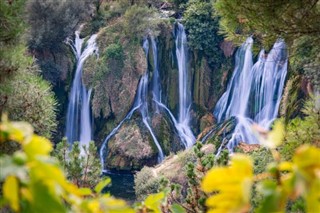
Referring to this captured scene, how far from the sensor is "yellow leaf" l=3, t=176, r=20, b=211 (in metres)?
0.44

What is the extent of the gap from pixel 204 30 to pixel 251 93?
2767mm

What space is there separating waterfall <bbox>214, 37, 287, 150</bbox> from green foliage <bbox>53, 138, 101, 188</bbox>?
7954 mm

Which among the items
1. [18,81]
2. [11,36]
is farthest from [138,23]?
[11,36]

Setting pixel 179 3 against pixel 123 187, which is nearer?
pixel 123 187

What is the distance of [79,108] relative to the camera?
14867 mm

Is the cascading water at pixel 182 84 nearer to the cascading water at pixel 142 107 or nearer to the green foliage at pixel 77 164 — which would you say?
the cascading water at pixel 142 107

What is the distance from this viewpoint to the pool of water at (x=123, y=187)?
11312mm

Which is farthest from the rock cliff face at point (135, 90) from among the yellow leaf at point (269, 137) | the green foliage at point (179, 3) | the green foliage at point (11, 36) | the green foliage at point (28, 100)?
the yellow leaf at point (269, 137)

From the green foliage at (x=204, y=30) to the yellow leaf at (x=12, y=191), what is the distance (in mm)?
14512

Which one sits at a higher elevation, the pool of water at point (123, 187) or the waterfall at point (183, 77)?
the waterfall at point (183, 77)

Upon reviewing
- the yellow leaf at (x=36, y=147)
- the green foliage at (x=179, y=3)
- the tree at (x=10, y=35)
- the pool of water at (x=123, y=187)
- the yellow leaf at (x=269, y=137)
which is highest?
the green foliage at (x=179, y=3)

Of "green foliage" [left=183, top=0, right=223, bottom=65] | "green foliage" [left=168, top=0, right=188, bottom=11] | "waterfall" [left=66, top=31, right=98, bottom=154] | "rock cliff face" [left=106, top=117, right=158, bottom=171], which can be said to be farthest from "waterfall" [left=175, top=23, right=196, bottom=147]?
"waterfall" [left=66, top=31, right=98, bottom=154]

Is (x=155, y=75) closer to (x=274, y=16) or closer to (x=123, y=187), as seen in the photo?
(x=123, y=187)

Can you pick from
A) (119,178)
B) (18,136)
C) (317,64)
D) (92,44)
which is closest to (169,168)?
(119,178)
